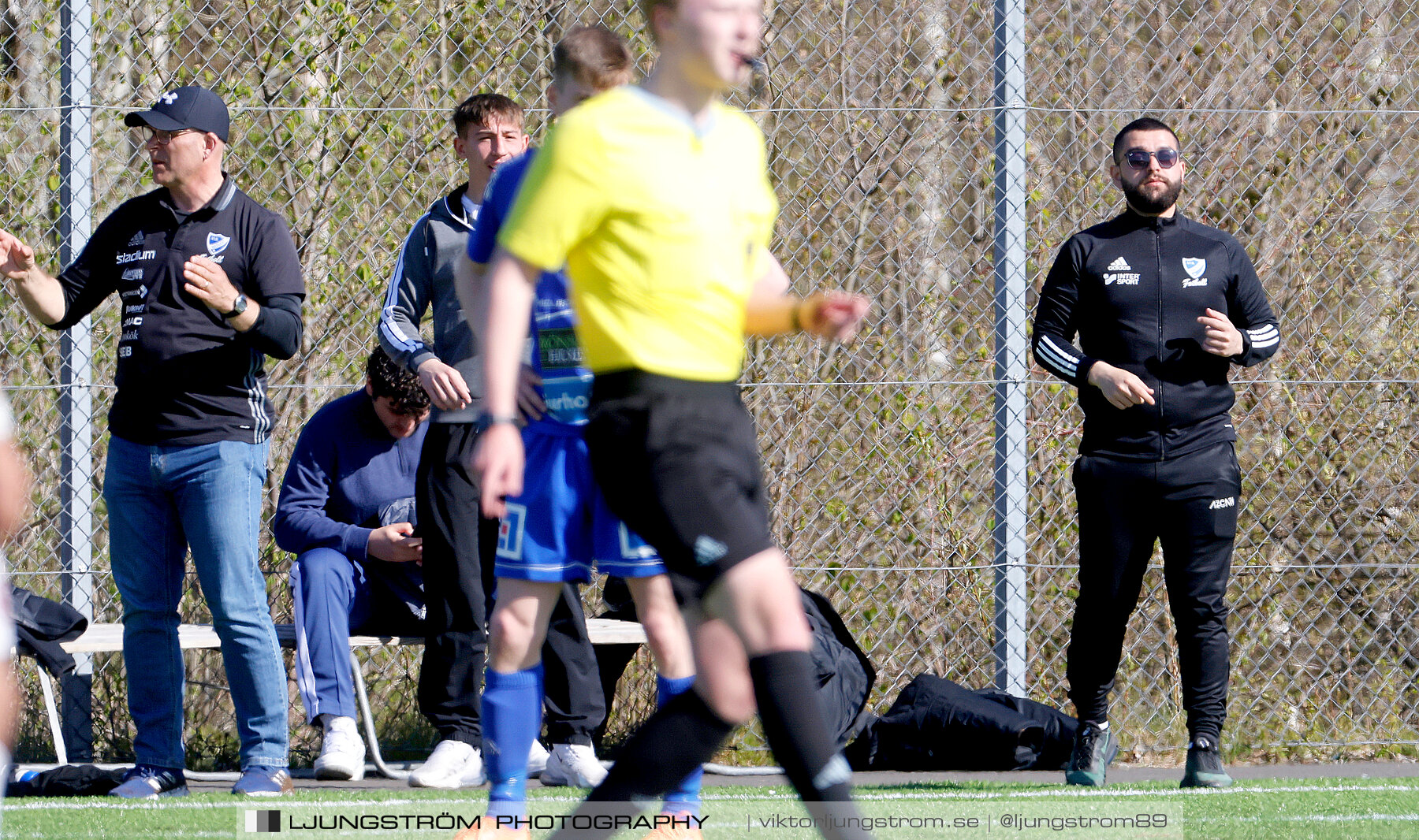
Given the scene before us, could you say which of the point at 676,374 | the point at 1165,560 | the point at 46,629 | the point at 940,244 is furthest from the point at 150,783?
the point at 940,244

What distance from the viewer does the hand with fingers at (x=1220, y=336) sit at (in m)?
4.95

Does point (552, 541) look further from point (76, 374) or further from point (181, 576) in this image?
point (76, 374)

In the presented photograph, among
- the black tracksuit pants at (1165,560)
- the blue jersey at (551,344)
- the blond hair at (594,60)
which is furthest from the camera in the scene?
the black tracksuit pants at (1165,560)

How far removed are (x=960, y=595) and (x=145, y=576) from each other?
128 inches

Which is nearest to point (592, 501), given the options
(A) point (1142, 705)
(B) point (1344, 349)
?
(A) point (1142, 705)

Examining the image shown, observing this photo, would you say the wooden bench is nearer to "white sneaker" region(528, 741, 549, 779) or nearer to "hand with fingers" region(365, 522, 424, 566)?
"hand with fingers" region(365, 522, 424, 566)

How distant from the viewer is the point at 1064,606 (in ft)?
21.8

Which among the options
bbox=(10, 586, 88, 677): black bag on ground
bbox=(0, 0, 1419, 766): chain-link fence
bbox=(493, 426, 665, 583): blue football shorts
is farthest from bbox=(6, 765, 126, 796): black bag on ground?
bbox=(493, 426, 665, 583): blue football shorts

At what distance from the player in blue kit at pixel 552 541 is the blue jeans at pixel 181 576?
1.57 metres

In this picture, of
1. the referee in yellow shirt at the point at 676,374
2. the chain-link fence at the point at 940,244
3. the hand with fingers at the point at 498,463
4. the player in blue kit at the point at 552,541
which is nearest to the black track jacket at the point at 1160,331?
the chain-link fence at the point at 940,244

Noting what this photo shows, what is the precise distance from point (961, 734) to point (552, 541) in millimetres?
2789

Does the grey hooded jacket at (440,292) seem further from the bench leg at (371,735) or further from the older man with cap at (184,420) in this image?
the bench leg at (371,735)

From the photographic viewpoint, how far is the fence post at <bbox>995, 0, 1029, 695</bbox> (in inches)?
240

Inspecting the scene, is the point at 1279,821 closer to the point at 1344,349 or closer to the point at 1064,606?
the point at 1064,606
